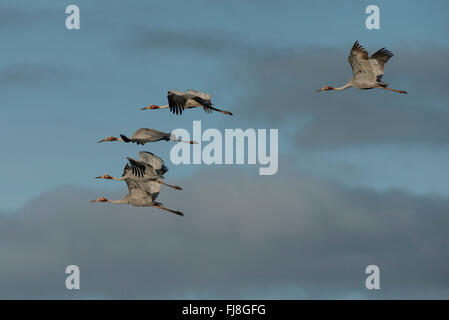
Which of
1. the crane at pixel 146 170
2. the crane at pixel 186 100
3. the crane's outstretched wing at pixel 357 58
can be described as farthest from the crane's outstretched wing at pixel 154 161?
the crane's outstretched wing at pixel 357 58

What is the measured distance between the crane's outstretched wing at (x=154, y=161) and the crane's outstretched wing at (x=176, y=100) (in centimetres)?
322

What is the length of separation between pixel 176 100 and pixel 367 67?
13742 mm

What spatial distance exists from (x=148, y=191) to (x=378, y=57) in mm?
18331

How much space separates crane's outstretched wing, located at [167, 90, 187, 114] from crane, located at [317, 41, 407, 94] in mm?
12036

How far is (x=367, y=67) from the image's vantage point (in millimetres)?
88625

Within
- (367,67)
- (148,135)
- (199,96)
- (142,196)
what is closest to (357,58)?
(367,67)

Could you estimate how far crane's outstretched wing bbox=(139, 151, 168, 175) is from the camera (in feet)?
273

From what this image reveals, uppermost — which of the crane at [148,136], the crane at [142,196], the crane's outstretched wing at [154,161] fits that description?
the crane at [148,136]

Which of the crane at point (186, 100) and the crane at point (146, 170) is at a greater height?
the crane at point (186, 100)

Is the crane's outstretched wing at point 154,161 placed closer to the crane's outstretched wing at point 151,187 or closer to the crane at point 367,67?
the crane's outstretched wing at point 151,187

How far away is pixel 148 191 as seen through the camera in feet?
276

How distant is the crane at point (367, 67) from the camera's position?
87375mm
